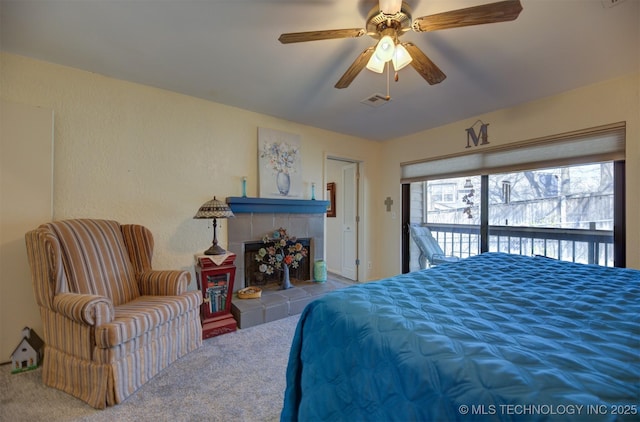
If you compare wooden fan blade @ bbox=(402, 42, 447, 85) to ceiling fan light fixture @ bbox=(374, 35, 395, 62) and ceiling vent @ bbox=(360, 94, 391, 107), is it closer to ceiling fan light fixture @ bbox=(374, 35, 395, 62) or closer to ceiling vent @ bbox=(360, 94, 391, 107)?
ceiling fan light fixture @ bbox=(374, 35, 395, 62)

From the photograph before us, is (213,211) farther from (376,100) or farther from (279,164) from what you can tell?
(376,100)

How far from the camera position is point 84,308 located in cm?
151

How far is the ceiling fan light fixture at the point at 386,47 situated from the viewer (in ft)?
4.74

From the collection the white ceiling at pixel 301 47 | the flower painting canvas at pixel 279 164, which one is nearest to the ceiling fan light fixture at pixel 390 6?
the white ceiling at pixel 301 47

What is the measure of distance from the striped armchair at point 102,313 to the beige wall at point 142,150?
0.36 meters

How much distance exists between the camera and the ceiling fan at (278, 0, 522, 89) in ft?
3.96

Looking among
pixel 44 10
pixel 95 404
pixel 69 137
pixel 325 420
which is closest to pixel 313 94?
pixel 44 10

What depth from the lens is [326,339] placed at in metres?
1.04

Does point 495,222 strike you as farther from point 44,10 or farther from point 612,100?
point 44,10

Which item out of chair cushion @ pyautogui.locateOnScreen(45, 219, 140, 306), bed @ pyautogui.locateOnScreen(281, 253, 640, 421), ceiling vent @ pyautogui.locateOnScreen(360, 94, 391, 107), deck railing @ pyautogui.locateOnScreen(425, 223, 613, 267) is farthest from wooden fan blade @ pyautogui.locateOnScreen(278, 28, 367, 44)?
deck railing @ pyautogui.locateOnScreen(425, 223, 613, 267)

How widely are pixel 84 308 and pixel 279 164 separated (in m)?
2.40

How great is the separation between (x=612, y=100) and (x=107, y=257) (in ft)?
15.2

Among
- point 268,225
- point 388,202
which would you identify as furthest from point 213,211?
point 388,202

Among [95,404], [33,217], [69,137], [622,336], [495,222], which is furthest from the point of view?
[495,222]
